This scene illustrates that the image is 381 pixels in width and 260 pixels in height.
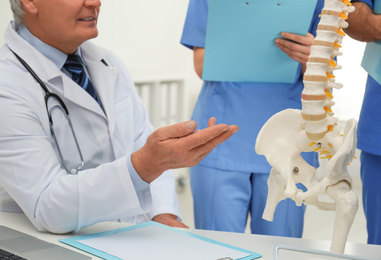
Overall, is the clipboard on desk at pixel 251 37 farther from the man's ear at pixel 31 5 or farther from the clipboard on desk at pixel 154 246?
the clipboard on desk at pixel 154 246

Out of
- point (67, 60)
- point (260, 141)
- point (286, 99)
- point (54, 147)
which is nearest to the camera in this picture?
point (260, 141)

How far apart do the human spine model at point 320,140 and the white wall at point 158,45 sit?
221 centimetres

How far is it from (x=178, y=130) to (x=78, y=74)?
0.59 m

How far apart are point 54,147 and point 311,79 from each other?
0.71 m

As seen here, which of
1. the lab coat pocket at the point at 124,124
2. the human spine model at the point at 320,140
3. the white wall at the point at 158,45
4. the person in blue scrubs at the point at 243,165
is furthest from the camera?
the white wall at the point at 158,45

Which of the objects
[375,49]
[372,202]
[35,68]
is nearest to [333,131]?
[375,49]

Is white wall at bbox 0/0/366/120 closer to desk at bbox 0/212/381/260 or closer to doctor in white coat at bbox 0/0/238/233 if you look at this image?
doctor in white coat at bbox 0/0/238/233

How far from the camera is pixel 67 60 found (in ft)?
5.36

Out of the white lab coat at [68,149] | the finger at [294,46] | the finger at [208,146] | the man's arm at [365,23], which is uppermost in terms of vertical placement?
the man's arm at [365,23]

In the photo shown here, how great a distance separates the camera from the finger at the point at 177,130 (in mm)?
1153

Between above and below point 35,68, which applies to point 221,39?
above

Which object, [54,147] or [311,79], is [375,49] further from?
[54,147]

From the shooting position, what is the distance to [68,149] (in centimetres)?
150

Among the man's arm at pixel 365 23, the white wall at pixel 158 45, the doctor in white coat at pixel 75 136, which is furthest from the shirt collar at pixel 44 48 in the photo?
the white wall at pixel 158 45
